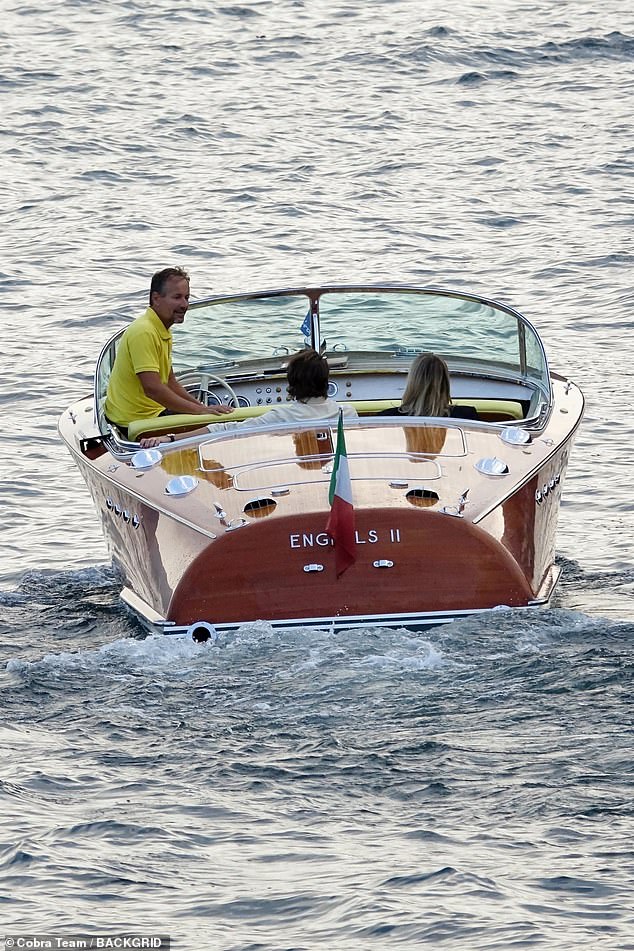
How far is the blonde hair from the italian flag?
133 centimetres

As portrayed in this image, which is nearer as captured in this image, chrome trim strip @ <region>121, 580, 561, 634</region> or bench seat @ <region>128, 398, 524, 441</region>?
chrome trim strip @ <region>121, 580, 561, 634</region>

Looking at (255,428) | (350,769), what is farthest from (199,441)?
(350,769)

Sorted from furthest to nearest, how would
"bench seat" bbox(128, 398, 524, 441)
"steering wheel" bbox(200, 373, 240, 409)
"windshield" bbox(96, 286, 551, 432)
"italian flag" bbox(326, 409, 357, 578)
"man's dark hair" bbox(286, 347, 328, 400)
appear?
"windshield" bbox(96, 286, 551, 432) < "steering wheel" bbox(200, 373, 240, 409) < "bench seat" bbox(128, 398, 524, 441) < "man's dark hair" bbox(286, 347, 328, 400) < "italian flag" bbox(326, 409, 357, 578)

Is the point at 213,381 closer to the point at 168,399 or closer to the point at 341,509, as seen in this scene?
Result: the point at 168,399

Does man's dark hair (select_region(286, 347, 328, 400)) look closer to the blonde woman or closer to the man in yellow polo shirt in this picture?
the blonde woman

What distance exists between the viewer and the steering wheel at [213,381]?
9594mm

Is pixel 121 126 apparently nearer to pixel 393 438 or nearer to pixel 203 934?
pixel 393 438

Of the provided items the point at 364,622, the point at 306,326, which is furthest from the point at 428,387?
the point at 306,326

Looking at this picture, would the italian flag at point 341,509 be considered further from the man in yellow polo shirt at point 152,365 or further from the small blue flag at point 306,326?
the small blue flag at point 306,326

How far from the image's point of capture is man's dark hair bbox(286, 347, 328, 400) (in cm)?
797

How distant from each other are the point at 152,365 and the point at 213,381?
1056mm

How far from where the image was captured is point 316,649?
22.6 feet

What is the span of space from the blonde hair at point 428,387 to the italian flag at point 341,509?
1.33 meters

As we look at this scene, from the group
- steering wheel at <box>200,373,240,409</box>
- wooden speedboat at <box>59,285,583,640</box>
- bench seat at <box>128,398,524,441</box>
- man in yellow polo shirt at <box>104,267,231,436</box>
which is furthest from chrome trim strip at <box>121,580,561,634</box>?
steering wheel at <box>200,373,240,409</box>
